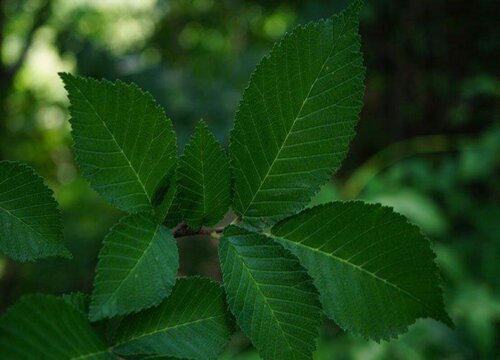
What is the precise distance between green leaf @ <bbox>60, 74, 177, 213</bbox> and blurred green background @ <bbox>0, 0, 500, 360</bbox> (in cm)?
109

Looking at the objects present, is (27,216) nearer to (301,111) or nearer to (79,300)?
(79,300)

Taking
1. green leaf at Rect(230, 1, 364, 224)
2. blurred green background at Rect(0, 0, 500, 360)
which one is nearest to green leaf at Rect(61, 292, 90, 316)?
green leaf at Rect(230, 1, 364, 224)

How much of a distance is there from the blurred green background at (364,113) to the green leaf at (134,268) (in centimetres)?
109

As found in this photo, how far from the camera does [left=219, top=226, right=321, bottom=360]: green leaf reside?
308mm

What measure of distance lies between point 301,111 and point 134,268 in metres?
0.13

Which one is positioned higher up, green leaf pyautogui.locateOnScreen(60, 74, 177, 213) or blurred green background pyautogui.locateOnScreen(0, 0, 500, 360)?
green leaf pyautogui.locateOnScreen(60, 74, 177, 213)

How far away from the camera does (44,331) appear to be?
0.25 m

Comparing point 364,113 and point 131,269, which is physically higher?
point 131,269

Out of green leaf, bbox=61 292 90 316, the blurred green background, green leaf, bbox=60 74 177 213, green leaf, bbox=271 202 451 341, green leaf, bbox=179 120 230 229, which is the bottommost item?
the blurred green background

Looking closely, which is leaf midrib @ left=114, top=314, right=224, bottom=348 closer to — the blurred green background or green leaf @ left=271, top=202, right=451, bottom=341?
green leaf @ left=271, top=202, right=451, bottom=341

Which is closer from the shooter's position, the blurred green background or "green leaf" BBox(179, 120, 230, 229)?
"green leaf" BBox(179, 120, 230, 229)

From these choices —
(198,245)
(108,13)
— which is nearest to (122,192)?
(198,245)

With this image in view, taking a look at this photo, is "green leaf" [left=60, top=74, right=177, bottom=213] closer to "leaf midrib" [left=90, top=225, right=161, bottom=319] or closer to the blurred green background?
"leaf midrib" [left=90, top=225, right=161, bottom=319]

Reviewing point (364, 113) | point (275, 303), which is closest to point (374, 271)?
point (275, 303)
